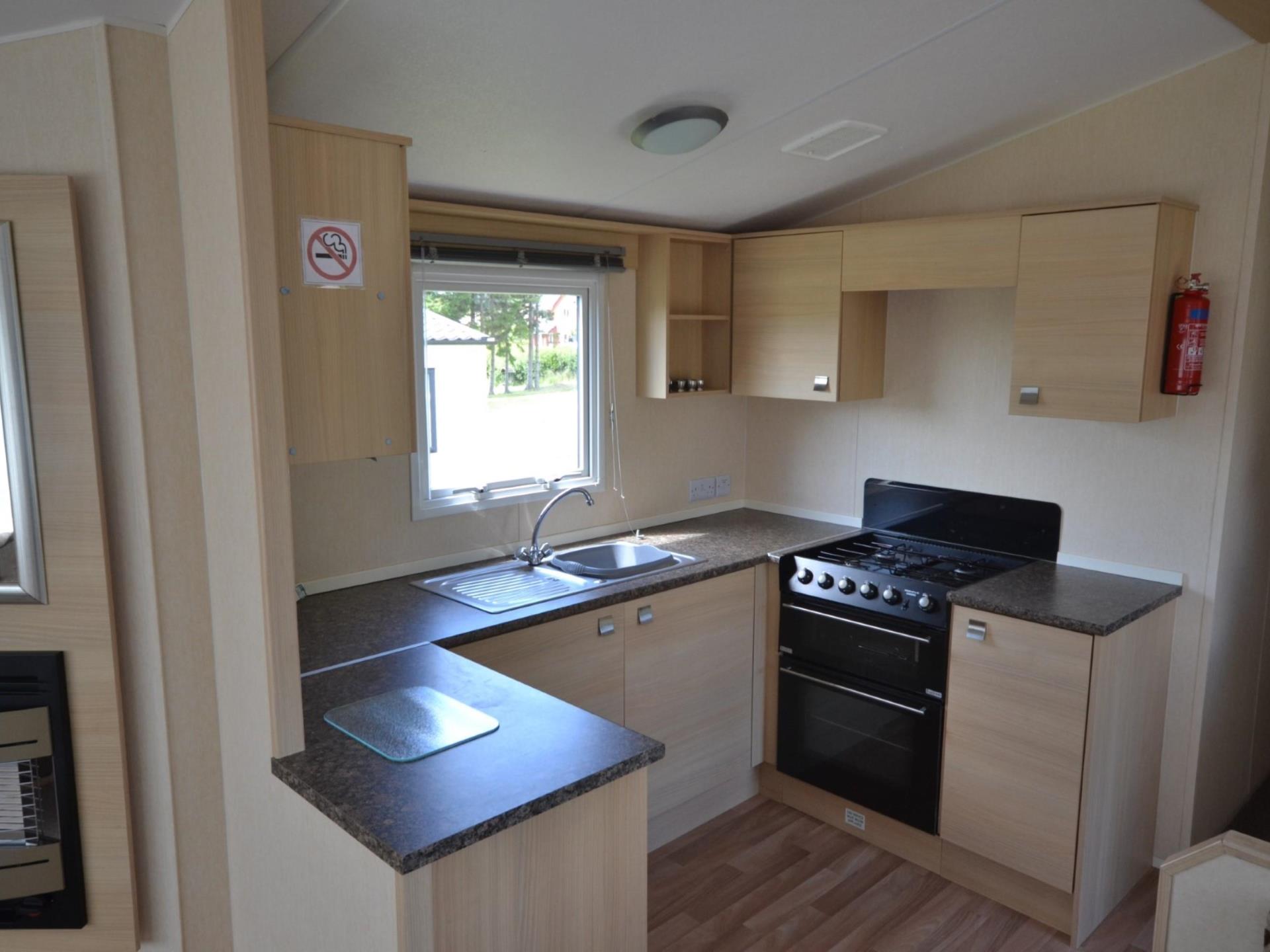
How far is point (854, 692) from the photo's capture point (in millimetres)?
3074

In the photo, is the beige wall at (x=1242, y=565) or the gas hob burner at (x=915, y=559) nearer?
the beige wall at (x=1242, y=565)

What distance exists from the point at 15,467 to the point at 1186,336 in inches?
116

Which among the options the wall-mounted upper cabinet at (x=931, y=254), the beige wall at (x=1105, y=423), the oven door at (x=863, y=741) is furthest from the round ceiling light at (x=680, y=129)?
the oven door at (x=863, y=741)

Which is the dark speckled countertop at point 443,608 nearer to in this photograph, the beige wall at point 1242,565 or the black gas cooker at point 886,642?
the black gas cooker at point 886,642

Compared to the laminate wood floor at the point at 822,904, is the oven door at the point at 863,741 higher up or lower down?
higher up

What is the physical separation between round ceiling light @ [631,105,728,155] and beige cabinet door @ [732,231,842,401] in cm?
92

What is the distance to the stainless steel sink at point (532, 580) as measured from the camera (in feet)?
9.05

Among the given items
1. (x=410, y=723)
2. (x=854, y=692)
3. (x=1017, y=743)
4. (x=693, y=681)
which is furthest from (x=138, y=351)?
(x=1017, y=743)

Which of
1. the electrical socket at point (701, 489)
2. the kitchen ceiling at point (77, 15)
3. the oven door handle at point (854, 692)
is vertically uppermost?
the kitchen ceiling at point (77, 15)

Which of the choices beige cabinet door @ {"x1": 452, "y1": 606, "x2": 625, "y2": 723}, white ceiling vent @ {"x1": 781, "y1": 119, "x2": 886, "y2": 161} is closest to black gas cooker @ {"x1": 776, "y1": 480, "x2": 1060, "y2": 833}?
beige cabinet door @ {"x1": 452, "y1": 606, "x2": 625, "y2": 723}

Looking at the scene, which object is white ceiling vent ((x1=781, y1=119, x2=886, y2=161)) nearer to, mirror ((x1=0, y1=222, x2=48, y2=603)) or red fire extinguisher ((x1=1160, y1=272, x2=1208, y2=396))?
red fire extinguisher ((x1=1160, y1=272, x2=1208, y2=396))

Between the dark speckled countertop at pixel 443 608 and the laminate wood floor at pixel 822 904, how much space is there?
3.03ft

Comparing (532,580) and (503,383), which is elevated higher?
(503,383)

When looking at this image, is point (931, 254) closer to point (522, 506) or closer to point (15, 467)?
point (522, 506)
